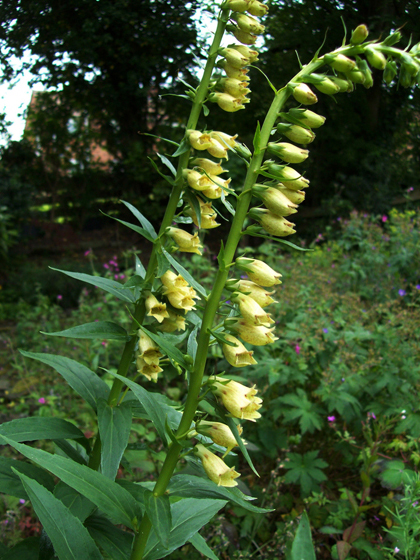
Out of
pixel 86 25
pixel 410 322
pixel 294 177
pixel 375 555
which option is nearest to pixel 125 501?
pixel 294 177

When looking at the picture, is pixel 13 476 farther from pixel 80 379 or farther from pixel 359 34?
pixel 359 34

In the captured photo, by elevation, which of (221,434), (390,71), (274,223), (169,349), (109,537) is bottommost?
(109,537)

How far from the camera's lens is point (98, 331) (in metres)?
1.29

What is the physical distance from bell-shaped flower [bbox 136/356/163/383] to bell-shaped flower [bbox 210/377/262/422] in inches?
A: 12.8

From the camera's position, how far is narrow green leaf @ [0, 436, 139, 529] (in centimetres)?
93

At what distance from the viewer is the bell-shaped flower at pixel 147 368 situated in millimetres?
1299

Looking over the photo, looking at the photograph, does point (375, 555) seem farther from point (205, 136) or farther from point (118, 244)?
point (118, 244)

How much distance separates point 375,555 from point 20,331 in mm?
3770

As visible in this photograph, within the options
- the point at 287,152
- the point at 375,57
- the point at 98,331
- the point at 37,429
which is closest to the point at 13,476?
the point at 37,429

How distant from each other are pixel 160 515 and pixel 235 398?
0.95 feet

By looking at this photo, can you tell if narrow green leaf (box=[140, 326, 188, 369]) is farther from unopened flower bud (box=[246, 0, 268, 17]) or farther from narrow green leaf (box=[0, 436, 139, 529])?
unopened flower bud (box=[246, 0, 268, 17])

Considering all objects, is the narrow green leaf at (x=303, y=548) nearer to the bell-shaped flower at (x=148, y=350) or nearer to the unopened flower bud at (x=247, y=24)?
the bell-shaped flower at (x=148, y=350)

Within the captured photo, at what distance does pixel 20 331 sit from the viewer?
4.53m

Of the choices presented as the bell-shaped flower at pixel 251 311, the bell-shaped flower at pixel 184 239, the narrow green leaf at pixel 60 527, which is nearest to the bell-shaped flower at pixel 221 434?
the bell-shaped flower at pixel 251 311
